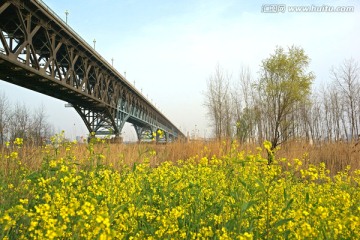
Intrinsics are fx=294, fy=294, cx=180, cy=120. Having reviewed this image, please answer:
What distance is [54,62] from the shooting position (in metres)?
20.5

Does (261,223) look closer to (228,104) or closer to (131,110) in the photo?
(228,104)

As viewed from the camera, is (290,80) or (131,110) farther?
(131,110)

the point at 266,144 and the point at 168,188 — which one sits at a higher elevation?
the point at 266,144

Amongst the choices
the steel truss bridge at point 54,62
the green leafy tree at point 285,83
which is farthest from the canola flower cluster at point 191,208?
the green leafy tree at point 285,83

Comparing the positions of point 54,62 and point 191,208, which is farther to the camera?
point 54,62

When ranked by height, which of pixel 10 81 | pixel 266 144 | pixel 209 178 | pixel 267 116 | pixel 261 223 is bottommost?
pixel 261 223

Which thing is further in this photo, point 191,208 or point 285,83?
point 285,83

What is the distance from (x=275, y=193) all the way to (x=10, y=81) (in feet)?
73.6

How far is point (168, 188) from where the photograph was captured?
11.8ft

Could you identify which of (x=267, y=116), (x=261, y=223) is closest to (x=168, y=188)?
(x=261, y=223)

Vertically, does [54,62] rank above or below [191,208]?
above

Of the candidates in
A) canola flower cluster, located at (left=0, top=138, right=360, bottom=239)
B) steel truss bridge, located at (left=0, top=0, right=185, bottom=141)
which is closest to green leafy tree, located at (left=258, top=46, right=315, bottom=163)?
steel truss bridge, located at (left=0, top=0, right=185, bottom=141)

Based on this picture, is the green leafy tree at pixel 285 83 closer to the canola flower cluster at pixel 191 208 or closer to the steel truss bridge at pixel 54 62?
the steel truss bridge at pixel 54 62

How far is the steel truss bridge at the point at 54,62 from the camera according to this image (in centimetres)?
1664
